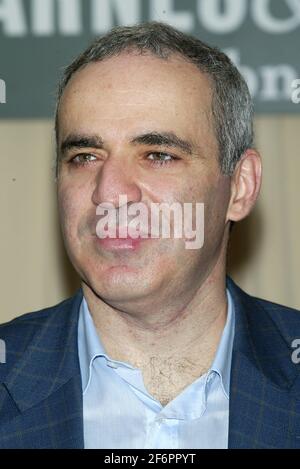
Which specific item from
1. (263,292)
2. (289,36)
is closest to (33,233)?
(263,292)

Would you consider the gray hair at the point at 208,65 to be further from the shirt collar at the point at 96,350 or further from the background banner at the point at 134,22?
the background banner at the point at 134,22

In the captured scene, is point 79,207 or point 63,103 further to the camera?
point 63,103

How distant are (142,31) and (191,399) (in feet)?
2.55

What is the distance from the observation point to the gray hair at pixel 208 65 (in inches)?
73.1

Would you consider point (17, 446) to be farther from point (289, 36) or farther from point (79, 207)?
point (289, 36)

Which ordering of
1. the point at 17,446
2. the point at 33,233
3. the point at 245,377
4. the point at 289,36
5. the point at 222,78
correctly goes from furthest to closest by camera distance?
the point at 33,233 → the point at 289,36 → the point at 222,78 → the point at 245,377 → the point at 17,446

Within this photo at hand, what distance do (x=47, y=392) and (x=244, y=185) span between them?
64 cm

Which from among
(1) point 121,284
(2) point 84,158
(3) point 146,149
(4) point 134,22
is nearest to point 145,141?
(3) point 146,149

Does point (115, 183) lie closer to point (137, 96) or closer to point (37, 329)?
point (137, 96)

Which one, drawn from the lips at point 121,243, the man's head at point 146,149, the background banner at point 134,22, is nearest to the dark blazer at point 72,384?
the man's head at point 146,149

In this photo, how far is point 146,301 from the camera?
5.77 ft

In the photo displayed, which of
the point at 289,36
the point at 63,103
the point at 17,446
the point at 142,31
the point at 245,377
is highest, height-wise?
the point at 289,36

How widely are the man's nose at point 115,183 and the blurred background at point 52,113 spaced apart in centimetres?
133

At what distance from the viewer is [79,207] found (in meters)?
1.76
